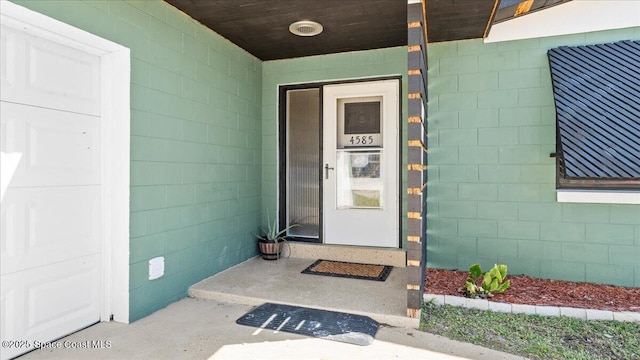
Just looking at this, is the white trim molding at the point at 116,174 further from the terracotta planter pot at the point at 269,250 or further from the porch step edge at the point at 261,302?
the terracotta planter pot at the point at 269,250

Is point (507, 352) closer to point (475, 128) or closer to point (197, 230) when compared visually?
point (475, 128)

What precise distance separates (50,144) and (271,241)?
99.4 inches

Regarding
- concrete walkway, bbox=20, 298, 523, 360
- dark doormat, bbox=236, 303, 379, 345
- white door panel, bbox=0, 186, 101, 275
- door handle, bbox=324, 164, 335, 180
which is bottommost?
concrete walkway, bbox=20, 298, 523, 360

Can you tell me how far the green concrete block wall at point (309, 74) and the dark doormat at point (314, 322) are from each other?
171 centimetres

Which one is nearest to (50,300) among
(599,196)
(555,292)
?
(555,292)

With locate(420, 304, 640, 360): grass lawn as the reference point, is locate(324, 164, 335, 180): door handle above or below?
above

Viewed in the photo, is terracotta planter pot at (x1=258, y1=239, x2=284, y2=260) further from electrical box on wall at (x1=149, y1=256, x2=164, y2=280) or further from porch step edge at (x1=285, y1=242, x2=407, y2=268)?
electrical box on wall at (x1=149, y1=256, x2=164, y2=280)

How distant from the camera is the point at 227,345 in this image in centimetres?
249

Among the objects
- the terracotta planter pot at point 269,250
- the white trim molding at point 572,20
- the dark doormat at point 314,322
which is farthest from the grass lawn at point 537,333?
the white trim molding at point 572,20

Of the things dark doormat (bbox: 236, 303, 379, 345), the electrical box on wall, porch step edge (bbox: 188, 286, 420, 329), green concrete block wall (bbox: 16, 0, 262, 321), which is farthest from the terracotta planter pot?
the electrical box on wall

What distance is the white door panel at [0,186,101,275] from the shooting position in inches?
88.2

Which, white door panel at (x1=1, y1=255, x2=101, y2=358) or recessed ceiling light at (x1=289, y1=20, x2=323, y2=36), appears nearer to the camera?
white door panel at (x1=1, y1=255, x2=101, y2=358)

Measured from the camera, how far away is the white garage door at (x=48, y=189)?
223 centimetres

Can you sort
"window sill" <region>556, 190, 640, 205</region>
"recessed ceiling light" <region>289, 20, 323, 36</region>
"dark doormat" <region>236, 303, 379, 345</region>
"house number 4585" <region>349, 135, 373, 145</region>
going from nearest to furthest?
"dark doormat" <region>236, 303, 379, 345</region> < "window sill" <region>556, 190, 640, 205</region> < "recessed ceiling light" <region>289, 20, 323, 36</region> < "house number 4585" <region>349, 135, 373, 145</region>
